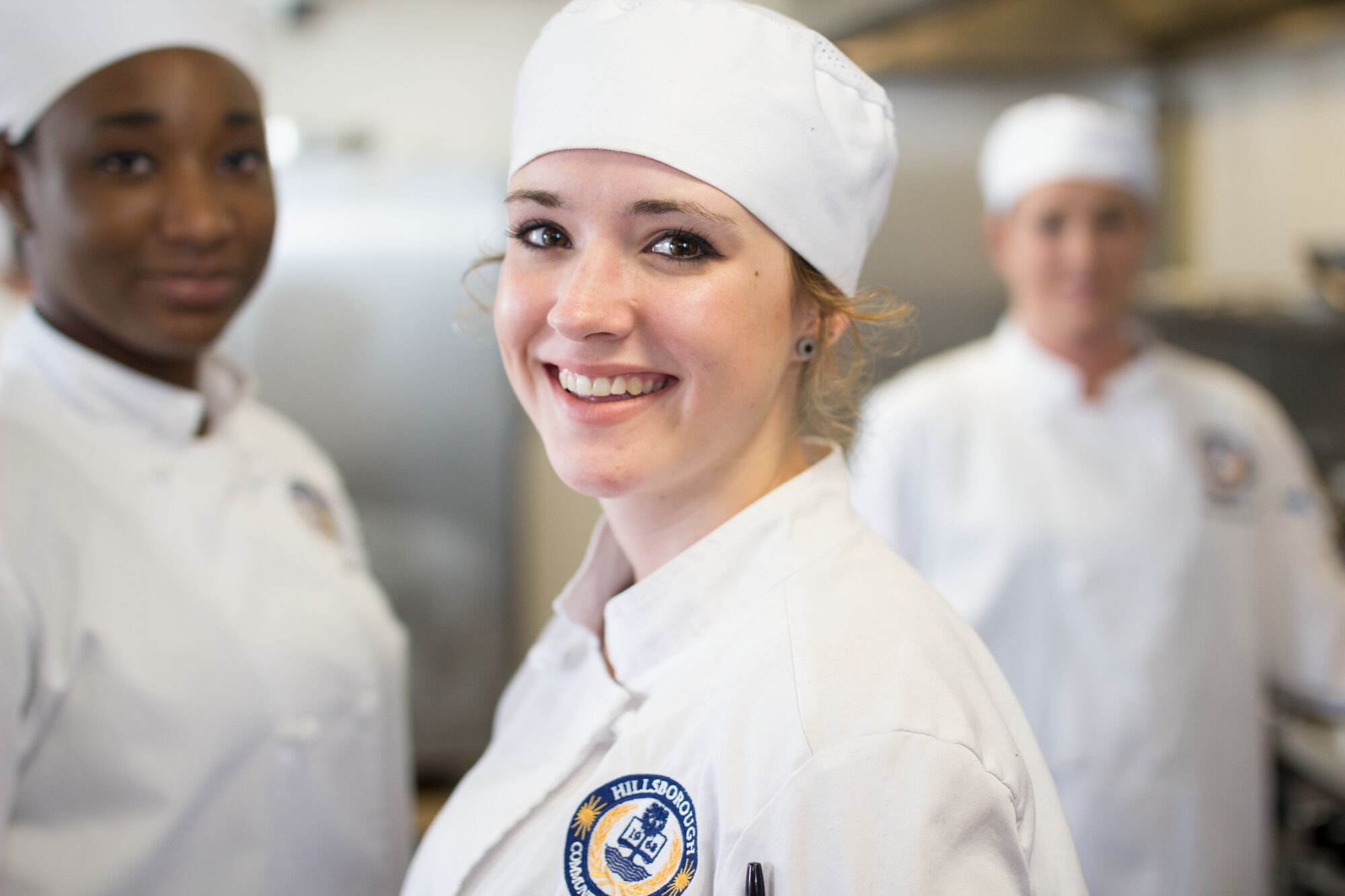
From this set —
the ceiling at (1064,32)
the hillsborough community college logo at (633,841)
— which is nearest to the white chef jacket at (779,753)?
the hillsborough community college logo at (633,841)

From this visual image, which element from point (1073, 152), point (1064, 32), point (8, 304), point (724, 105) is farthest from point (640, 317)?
point (1064, 32)

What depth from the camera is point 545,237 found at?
87cm

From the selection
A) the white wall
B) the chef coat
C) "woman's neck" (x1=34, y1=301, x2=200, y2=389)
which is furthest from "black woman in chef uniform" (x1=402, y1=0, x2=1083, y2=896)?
the chef coat

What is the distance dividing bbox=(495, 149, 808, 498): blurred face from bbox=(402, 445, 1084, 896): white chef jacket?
0.10m

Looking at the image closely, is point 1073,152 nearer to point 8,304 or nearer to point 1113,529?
point 1113,529

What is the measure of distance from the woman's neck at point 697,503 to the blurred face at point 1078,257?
1.05 meters

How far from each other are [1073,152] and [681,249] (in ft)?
4.08

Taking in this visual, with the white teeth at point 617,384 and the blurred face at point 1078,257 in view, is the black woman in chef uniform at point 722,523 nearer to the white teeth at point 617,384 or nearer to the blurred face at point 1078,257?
the white teeth at point 617,384

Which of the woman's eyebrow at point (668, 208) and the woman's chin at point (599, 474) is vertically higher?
the woman's eyebrow at point (668, 208)

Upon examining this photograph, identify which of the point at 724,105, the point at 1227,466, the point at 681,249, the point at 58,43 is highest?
the point at 58,43

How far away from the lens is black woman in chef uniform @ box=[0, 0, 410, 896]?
3.33ft

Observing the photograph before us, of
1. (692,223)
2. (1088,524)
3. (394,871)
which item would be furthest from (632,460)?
(1088,524)

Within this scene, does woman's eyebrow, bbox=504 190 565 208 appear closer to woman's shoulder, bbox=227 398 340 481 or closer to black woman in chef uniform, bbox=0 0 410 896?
black woman in chef uniform, bbox=0 0 410 896

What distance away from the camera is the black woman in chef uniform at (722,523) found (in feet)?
2.39
